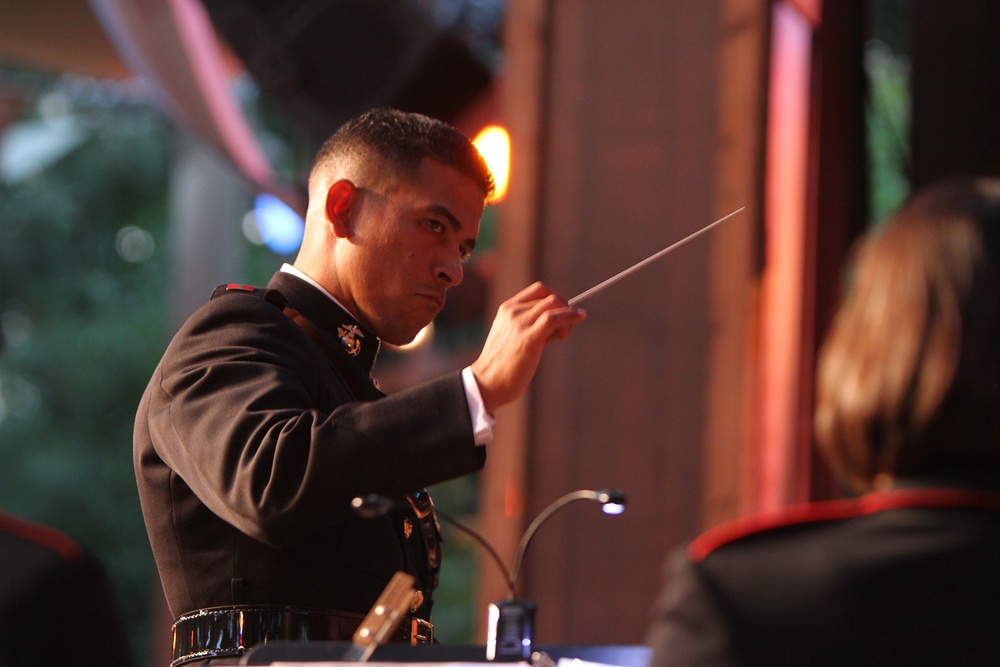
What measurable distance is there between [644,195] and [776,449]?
1.02 metres

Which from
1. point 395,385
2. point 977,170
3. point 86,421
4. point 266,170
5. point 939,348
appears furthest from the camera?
point 86,421

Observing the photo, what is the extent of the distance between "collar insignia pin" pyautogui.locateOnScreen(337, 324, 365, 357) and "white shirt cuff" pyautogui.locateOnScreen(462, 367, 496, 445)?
41 centimetres

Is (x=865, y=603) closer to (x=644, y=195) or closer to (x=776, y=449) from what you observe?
(x=644, y=195)

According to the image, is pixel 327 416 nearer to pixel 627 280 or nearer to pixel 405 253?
pixel 405 253

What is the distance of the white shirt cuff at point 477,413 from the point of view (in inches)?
61.9

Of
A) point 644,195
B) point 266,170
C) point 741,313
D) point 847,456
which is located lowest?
point 847,456

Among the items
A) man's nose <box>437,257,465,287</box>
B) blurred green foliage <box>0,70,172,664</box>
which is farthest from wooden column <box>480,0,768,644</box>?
blurred green foliage <box>0,70,172,664</box>

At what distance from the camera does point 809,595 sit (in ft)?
3.23

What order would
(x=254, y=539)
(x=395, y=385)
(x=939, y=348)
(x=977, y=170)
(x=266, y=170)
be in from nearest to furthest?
(x=939, y=348), (x=254, y=539), (x=977, y=170), (x=266, y=170), (x=395, y=385)

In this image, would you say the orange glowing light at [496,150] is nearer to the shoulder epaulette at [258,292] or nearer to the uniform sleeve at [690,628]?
the shoulder epaulette at [258,292]

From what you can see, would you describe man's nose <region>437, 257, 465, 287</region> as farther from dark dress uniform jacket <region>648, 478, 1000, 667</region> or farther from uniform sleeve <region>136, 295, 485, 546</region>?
dark dress uniform jacket <region>648, 478, 1000, 667</region>

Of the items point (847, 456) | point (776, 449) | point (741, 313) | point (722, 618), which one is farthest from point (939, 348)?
point (776, 449)

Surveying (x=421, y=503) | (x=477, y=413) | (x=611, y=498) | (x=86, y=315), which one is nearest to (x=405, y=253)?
(x=421, y=503)

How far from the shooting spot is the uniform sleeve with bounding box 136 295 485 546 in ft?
4.99
